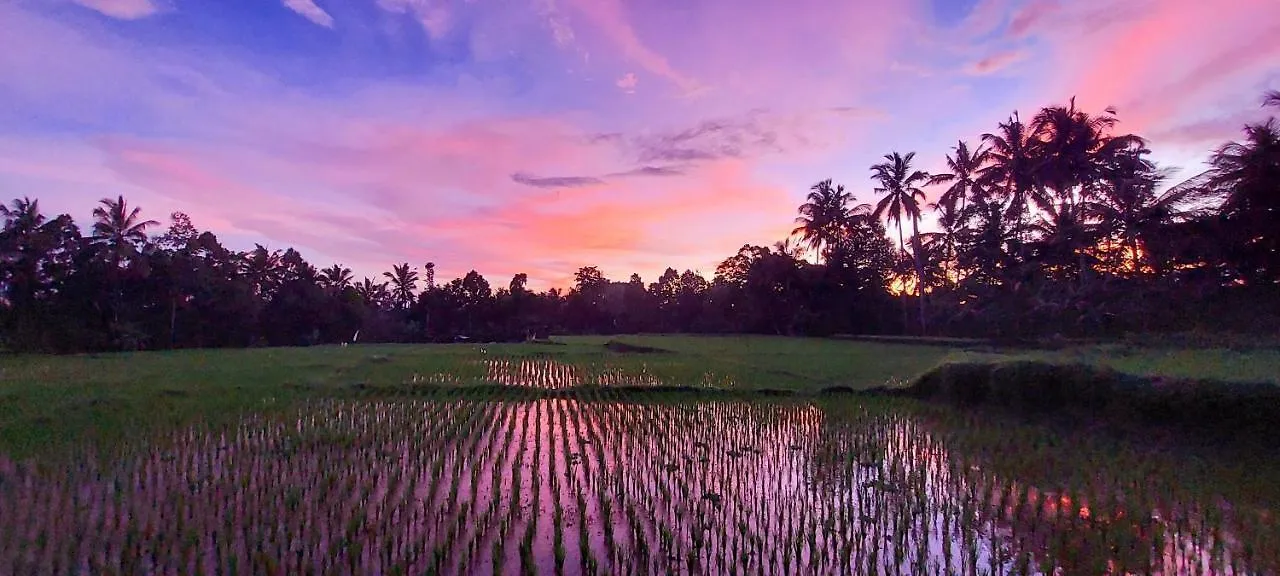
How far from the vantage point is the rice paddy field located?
4.64 meters

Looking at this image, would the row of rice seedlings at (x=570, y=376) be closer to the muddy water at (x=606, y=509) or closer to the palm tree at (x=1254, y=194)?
the muddy water at (x=606, y=509)

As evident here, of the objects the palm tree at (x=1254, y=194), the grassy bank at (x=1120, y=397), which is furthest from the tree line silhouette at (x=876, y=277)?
the grassy bank at (x=1120, y=397)

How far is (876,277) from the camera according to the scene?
3591cm

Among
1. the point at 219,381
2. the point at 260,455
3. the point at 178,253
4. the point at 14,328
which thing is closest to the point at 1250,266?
the point at 260,455

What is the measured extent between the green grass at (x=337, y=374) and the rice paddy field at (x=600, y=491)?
0.15m

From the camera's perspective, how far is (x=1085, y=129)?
23.9 metres

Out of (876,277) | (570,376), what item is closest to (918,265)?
(876,277)

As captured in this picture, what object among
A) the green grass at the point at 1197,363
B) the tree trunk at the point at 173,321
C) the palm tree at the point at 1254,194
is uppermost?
the palm tree at the point at 1254,194

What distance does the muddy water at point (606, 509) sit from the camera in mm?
4590

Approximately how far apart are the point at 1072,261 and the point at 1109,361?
518 inches

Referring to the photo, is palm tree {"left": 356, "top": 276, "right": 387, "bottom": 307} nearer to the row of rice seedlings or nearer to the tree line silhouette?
the tree line silhouette

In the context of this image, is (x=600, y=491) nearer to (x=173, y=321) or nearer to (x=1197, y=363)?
(x=1197, y=363)

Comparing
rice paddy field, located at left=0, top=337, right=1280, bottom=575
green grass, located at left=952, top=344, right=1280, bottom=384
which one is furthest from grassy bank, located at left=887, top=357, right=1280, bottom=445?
rice paddy field, located at left=0, top=337, right=1280, bottom=575

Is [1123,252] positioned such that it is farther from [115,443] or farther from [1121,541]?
[115,443]
